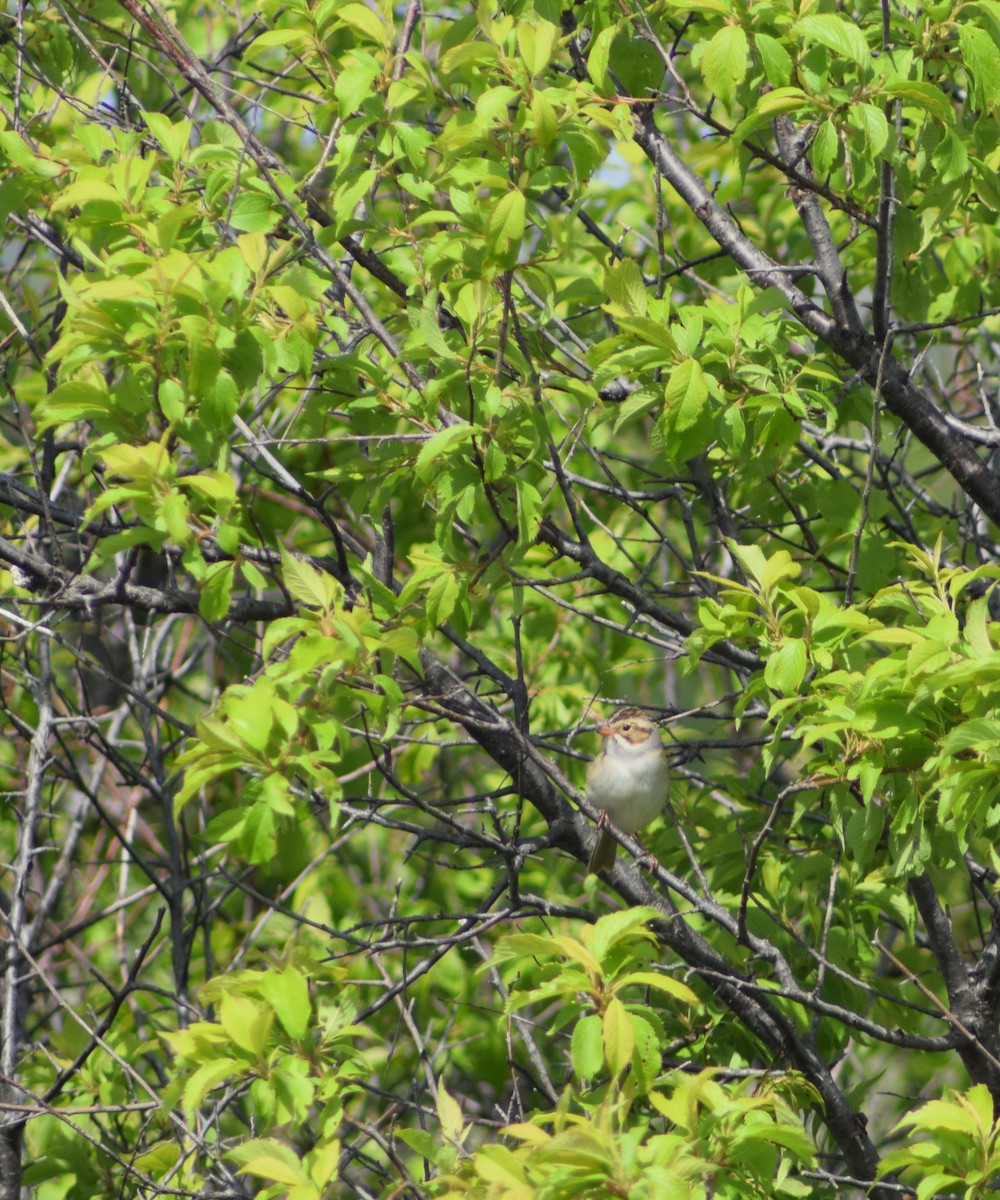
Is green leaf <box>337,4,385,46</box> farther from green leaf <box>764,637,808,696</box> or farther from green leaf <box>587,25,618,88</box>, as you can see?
green leaf <box>764,637,808,696</box>

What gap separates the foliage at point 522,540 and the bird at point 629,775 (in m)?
0.09

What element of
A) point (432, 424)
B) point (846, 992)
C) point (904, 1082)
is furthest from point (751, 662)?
point (904, 1082)

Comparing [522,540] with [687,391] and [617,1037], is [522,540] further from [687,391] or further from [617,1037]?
[617,1037]

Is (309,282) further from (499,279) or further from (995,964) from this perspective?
(995,964)

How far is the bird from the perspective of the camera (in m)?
5.32

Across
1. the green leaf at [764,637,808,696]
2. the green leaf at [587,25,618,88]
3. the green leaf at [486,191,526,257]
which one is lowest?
the green leaf at [764,637,808,696]

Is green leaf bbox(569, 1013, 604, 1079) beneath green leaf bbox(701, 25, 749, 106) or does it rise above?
beneath

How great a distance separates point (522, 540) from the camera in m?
3.23

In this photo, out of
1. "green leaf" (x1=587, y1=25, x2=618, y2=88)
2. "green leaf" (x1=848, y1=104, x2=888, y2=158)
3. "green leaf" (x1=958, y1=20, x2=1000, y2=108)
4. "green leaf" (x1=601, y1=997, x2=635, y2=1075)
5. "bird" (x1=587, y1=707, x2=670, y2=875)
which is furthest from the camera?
"bird" (x1=587, y1=707, x2=670, y2=875)

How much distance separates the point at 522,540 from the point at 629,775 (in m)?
2.50

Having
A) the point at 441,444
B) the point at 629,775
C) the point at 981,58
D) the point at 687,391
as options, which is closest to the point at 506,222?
the point at 441,444

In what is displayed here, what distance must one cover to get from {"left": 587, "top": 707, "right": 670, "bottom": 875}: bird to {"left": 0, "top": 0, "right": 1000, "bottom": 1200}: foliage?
9 cm

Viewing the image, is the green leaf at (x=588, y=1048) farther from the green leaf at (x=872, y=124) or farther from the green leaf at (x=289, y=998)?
the green leaf at (x=872, y=124)

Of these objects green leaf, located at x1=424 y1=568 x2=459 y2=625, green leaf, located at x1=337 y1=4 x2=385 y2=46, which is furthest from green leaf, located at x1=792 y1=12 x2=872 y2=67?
green leaf, located at x1=424 y1=568 x2=459 y2=625
